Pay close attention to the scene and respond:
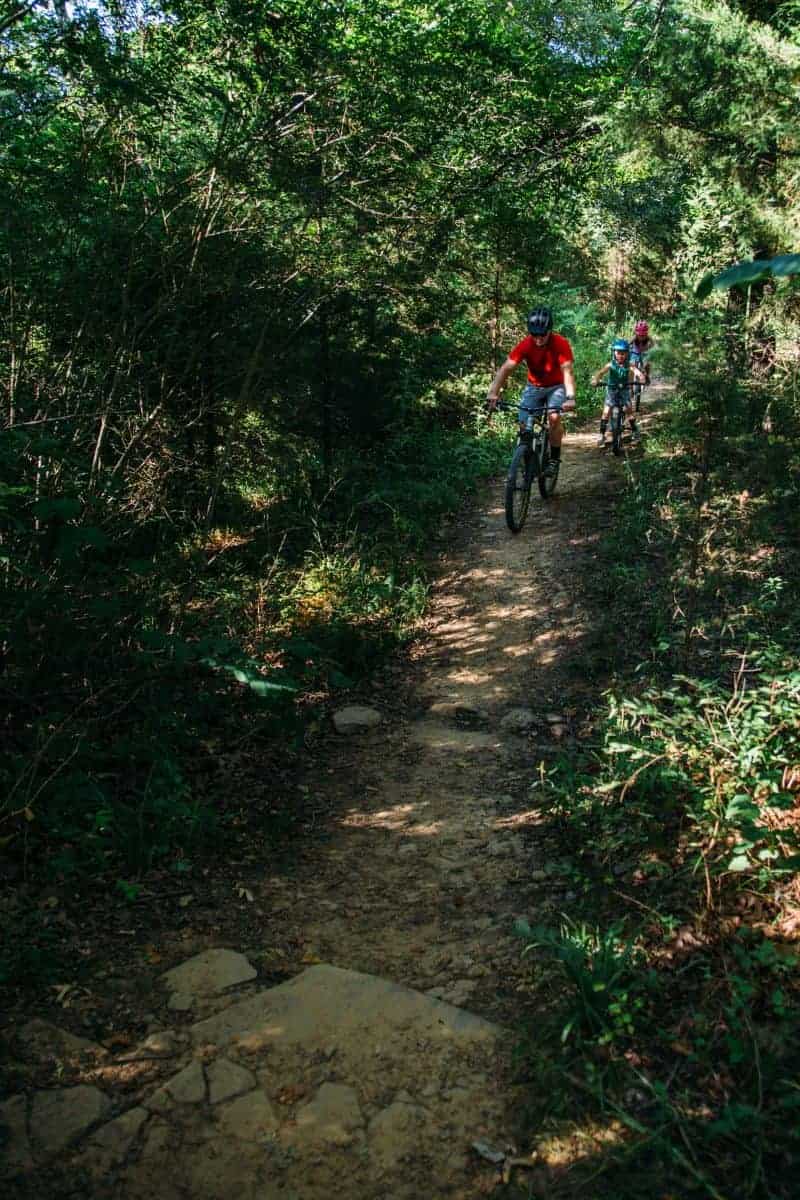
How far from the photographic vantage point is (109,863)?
14.2ft

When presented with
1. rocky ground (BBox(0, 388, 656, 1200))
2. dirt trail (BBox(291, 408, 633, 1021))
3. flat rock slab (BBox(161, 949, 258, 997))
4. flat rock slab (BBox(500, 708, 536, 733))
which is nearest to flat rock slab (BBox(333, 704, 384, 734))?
rocky ground (BBox(0, 388, 656, 1200))

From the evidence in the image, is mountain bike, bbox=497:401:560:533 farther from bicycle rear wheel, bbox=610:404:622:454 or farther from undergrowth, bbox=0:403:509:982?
bicycle rear wheel, bbox=610:404:622:454

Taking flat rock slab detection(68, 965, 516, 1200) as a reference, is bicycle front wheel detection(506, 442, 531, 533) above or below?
above

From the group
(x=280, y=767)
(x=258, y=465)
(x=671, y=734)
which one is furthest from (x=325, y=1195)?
Answer: (x=258, y=465)

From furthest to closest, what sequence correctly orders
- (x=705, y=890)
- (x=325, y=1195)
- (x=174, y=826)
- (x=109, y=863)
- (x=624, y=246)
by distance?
1. (x=624, y=246)
2. (x=174, y=826)
3. (x=109, y=863)
4. (x=705, y=890)
5. (x=325, y=1195)

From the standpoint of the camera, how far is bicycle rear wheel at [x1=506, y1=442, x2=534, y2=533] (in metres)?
9.18

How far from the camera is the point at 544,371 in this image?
9.34 m

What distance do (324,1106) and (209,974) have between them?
946 mm

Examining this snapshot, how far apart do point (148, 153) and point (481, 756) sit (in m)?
5.01

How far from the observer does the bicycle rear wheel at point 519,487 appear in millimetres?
9180

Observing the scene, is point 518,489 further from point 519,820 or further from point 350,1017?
point 350,1017

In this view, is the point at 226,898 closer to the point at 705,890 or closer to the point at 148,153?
the point at 705,890

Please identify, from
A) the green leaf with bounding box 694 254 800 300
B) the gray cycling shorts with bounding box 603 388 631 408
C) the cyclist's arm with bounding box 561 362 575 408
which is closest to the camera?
the green leaf with bounding box 694 254 800 300

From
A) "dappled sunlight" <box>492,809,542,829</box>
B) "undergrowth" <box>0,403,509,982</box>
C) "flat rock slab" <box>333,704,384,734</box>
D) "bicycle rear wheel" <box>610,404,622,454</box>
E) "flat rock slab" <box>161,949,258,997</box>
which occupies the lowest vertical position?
"flat rock slab" <box>161,949,258,997</box>
